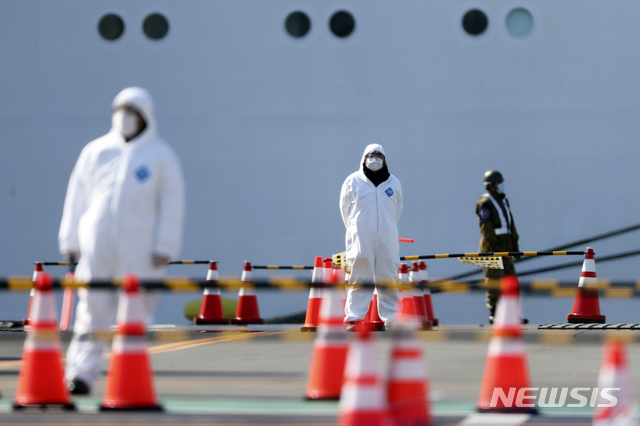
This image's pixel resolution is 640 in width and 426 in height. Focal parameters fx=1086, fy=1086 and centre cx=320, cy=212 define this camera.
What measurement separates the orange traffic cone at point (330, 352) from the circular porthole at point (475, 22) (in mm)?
10021

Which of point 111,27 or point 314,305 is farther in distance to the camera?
point 111,27

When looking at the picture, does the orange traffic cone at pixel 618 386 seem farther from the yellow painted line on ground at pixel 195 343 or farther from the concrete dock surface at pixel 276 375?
the yellow painted line on ground at pixel 195 343

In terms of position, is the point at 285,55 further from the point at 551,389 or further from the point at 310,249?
the point at 551,389

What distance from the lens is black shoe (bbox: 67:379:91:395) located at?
20.5 ft

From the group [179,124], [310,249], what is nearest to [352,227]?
[310,249]

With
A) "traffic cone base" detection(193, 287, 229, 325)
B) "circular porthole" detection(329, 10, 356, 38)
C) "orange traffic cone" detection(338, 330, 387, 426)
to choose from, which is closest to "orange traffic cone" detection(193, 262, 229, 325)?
"traffic cone base" detection(193, 287, 229, 325)

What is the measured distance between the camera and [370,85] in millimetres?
15336

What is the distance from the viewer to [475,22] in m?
15.3

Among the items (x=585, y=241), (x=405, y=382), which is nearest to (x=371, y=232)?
(x=585, y=241)

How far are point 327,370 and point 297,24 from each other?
10.3 meters

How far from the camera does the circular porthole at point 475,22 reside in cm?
1523

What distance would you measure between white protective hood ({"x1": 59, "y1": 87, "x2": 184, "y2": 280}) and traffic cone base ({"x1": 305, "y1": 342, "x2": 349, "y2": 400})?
1.12 metres

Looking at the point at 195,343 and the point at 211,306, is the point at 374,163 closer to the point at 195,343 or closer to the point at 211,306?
the point at 195,343

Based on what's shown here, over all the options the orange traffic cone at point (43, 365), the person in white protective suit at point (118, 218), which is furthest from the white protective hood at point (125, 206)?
the orange traffic cone at point (43, 365)
